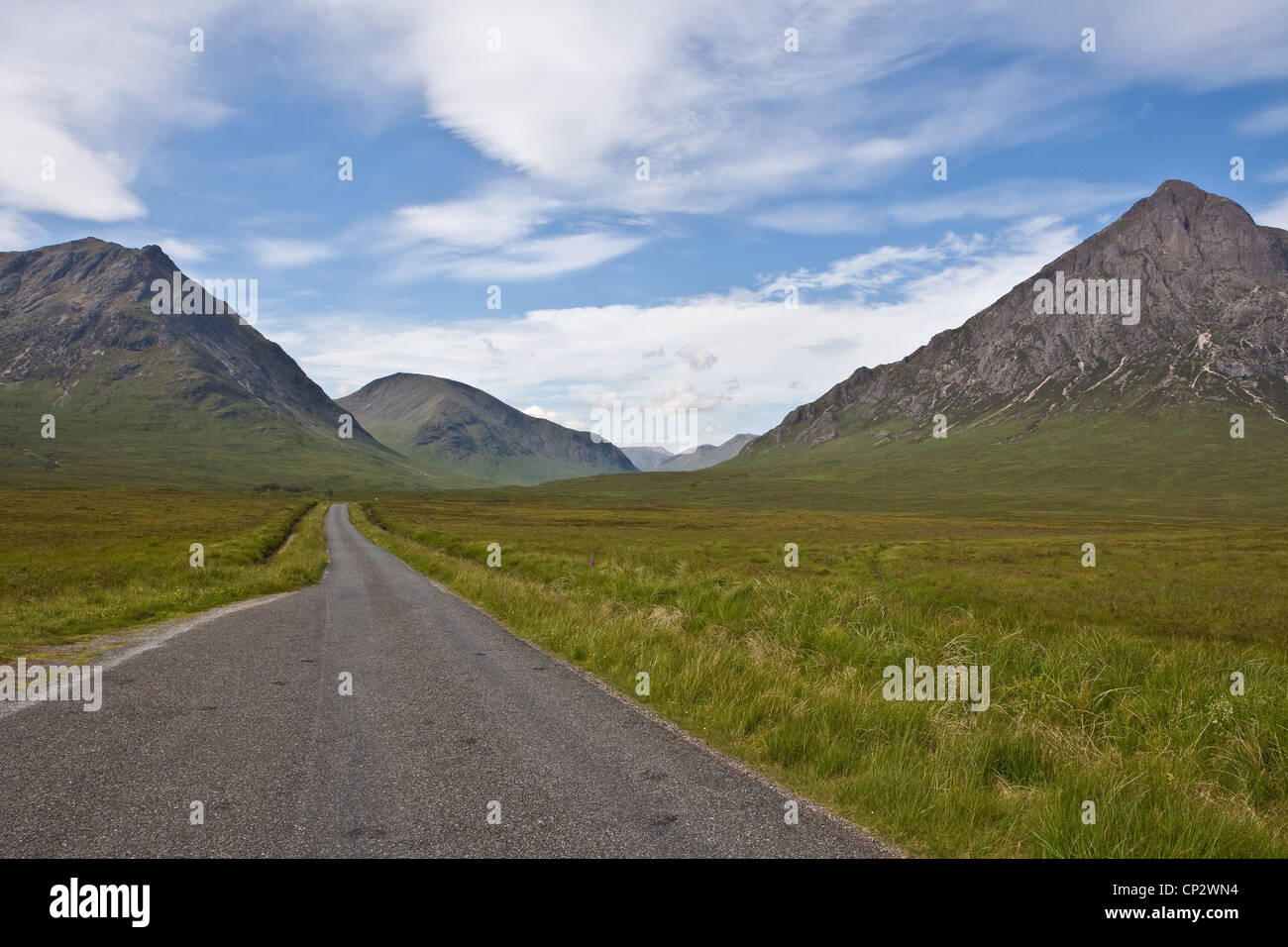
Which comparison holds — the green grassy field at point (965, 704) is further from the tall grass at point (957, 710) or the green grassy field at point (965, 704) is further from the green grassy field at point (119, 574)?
the green grassy field at point (119, 574)

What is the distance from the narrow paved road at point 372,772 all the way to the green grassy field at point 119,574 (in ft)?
21.8

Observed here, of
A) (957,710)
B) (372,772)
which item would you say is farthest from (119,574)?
(957,710)

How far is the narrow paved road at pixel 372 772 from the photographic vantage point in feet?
19.8

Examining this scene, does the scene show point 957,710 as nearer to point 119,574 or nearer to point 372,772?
point 372,772

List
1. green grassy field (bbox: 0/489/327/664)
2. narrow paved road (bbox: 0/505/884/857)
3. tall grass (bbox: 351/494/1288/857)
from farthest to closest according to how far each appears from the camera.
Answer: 1. green grassy field (bbox: 0/489/327/664)
2. tall grass (bbox: 351/494/1288/857)
3. narrow paved road (bbox: 0/505/884/857)

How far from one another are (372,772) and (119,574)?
2799 centimetres

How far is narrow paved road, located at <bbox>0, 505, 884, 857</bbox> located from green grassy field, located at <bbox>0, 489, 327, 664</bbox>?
6.65 metres

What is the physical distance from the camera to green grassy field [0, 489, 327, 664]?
1778cm

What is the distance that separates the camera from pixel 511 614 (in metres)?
19.6

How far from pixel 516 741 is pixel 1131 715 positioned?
32.1ft

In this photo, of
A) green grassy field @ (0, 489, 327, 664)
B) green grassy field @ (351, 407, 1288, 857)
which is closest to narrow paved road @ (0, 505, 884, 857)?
green grassy field @ (351, 407, 1288, 857)

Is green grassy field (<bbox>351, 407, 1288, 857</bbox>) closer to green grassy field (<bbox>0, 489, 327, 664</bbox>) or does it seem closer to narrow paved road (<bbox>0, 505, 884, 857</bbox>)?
narrow paved road (<bbox>0, 505, 884, 857</bbox>)
